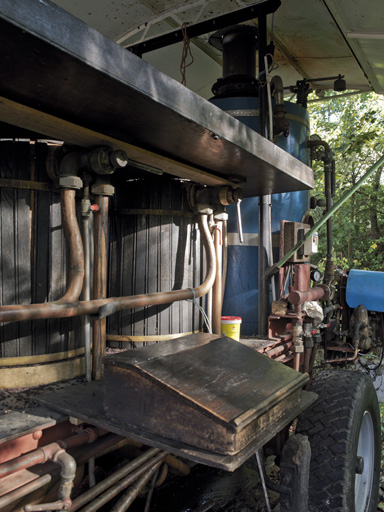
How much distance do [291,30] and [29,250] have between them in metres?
3.57

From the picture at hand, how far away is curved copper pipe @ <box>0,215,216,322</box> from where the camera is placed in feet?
5.45

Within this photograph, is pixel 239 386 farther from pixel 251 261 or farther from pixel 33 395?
pixel 251 261

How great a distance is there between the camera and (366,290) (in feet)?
15.4

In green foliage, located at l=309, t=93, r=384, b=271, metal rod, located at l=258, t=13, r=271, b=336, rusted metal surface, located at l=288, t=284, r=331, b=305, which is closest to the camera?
rusted metal surface, located at l=288, t=284, r=331, b=305

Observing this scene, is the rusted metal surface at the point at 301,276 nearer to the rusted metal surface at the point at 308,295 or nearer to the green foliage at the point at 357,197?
the rusted metal surface at the point at 308,295

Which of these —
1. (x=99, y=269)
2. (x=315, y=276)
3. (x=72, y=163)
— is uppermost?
(x=72, y=163)

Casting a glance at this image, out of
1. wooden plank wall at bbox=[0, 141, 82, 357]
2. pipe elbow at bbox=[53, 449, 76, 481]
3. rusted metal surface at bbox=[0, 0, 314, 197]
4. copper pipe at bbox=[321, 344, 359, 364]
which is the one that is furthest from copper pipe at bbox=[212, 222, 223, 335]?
copper pipe at bbox=[321, 344, 359, 364]

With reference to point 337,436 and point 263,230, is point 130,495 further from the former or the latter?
point 263,230

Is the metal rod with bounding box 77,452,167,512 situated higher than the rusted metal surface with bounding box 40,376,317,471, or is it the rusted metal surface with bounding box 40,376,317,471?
the rusted metal surface with bounding box 40,376,317,471

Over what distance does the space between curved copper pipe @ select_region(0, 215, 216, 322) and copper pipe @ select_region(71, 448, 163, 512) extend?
623 mm

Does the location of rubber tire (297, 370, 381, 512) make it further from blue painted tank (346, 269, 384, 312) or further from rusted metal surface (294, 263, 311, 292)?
blue painted tank (346, 269, 384, 312)

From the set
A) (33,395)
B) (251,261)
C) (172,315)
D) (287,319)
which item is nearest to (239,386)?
(33,395)

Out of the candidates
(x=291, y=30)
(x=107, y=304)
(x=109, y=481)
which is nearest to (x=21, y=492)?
(x=109, y=481)

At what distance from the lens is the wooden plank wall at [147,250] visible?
104 inches
